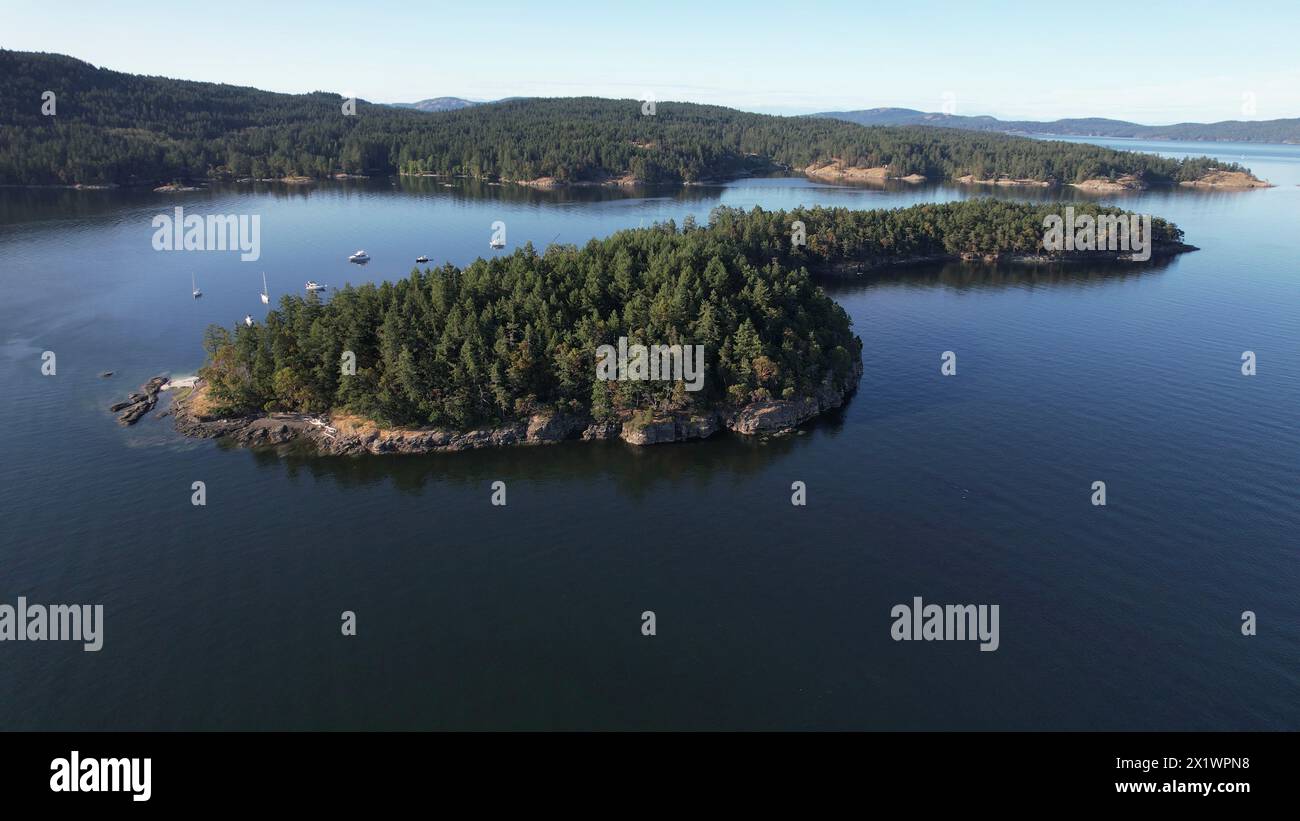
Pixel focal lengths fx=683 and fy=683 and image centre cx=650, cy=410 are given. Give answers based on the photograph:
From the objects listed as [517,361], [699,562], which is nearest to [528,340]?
[517,361]

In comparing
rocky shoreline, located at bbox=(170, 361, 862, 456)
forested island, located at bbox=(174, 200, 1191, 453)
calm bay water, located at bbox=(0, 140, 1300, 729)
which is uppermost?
forested island, located at bbox=(174, 200, 1191, 453)

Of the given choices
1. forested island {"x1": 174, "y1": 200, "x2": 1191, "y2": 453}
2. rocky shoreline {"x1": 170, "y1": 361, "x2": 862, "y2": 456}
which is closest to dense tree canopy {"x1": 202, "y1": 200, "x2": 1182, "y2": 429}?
forested island {"x1": 174, "y1": 200, "x2": 1191, "y2": 453}

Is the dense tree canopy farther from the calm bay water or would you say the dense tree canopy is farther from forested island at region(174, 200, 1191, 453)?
the calm bay water

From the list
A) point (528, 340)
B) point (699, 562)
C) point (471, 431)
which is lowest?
point (699, 562)

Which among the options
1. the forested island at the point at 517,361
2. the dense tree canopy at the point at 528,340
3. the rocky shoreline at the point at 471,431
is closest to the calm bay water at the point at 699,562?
the rocky shoreline at the point at 471,431

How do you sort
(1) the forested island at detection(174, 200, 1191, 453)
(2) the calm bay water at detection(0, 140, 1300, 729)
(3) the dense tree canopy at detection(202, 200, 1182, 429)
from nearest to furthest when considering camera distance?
(2) the calm bay water at detection(0, 140, 1300, 729)
(1) the forested island at detection(174, 200, 1191, 453)
(3) the dense tree canopy at detection(202, 200, 1182, 429)

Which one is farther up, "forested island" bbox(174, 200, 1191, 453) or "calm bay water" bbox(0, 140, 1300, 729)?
"forested island" bbox(174, 200, 1191, 453)

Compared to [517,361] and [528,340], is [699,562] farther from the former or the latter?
[528,340]
